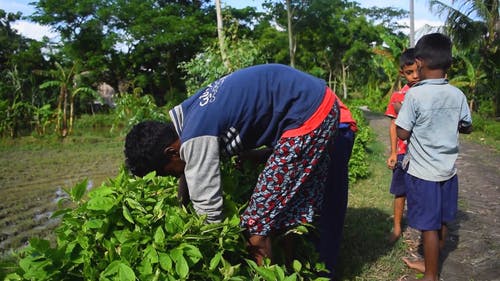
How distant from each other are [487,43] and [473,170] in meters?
11.1

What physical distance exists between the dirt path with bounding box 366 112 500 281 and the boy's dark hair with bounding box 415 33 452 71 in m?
1.56

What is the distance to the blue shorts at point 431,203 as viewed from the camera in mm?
2828

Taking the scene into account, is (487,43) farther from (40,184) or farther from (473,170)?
(40,184)

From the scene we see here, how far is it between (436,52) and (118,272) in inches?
91.1

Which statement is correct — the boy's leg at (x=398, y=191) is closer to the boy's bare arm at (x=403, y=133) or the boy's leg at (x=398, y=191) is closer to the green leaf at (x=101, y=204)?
the boy's bare arm at (x=403, y=133)

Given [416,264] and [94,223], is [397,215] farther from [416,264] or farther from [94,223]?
[94,223]

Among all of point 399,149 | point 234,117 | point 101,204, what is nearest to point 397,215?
point 399,149

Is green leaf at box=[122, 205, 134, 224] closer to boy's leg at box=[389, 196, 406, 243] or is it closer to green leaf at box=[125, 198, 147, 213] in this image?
green leaf at box=[125, 198, 147, 213]

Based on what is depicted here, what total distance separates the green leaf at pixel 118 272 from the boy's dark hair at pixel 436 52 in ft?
7.38

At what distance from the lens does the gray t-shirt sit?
2.79 meters

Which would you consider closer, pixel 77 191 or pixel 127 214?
pixel 127 214

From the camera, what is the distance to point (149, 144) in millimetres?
2035

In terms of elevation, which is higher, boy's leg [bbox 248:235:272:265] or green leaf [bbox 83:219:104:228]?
green leaf [bbox 83:219:104:228]

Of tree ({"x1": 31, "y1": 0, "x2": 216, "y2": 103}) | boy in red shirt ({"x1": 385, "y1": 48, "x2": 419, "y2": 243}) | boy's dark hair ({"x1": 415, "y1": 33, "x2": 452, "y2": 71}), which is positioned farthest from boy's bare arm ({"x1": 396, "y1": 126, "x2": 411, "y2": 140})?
tree ({"x1": 31, "y1": 0, "x2": 216, "y2": 103})
